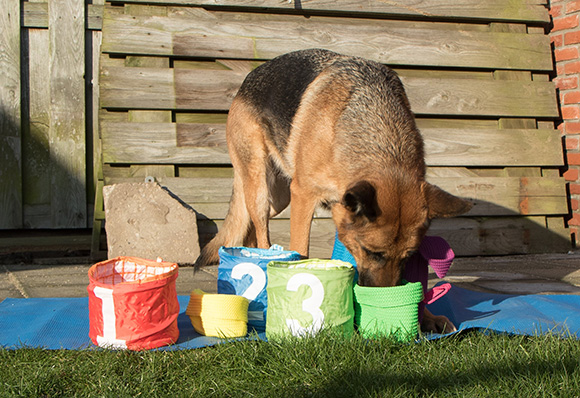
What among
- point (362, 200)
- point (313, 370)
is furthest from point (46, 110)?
point (313, 370)

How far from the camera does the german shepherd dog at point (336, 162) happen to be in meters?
3.07

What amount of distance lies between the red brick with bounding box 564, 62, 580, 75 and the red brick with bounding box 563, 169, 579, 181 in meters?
1.18

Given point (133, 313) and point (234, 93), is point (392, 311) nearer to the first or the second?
point (133, 313)

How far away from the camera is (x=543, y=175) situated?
663 cm

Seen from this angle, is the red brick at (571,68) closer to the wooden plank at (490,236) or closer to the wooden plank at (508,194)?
the wooden plank at (508,194)

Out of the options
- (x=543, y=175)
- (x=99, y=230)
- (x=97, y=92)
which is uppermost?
(x=97, y=92)

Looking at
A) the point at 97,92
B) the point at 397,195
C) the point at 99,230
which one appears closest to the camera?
the point at 397,195

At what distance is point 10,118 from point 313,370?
5245 mm

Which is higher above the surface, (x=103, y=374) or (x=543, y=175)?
(x=543, y=175)

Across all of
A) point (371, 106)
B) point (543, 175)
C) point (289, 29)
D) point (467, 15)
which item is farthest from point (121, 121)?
point (543, 175)

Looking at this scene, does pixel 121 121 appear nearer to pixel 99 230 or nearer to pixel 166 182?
pixel 166 182

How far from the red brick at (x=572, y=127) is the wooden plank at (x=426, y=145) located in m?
0.15

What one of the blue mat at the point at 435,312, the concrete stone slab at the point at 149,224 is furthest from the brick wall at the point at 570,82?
the concrete stone slab at the point at 149,224

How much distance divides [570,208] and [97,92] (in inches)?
231
